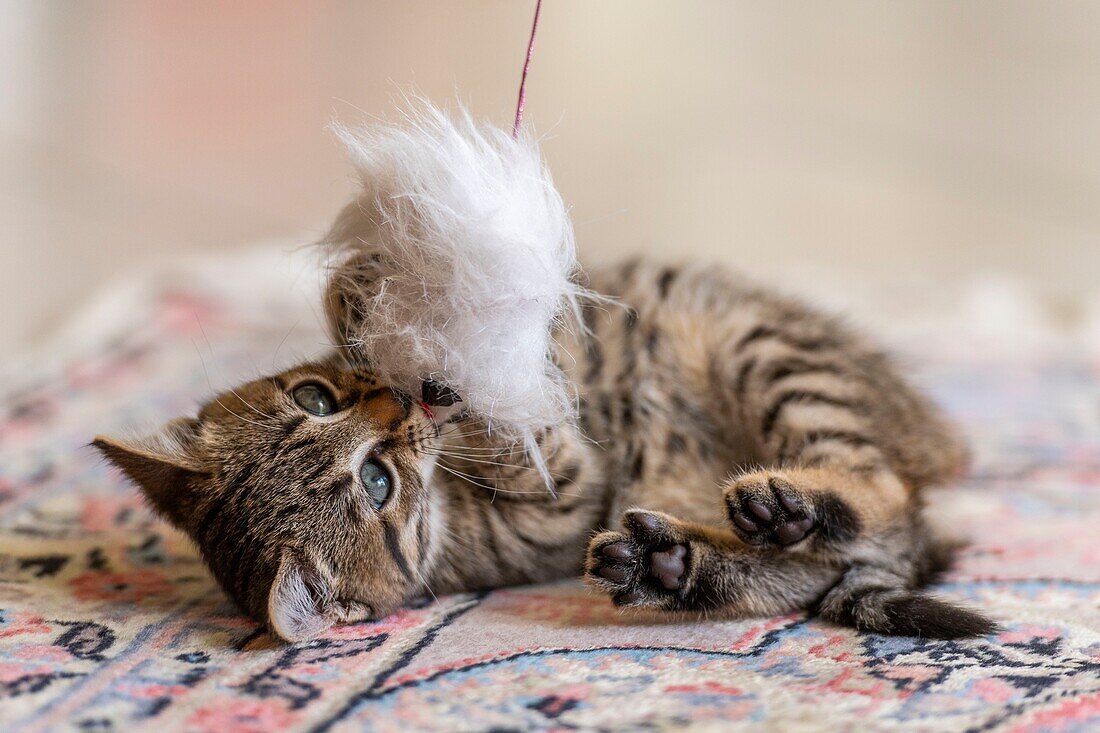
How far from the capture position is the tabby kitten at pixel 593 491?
1.15 m

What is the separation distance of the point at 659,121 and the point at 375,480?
3.65m

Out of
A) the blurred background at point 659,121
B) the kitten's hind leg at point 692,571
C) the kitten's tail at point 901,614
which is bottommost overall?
the kitten's tail at point 901,614

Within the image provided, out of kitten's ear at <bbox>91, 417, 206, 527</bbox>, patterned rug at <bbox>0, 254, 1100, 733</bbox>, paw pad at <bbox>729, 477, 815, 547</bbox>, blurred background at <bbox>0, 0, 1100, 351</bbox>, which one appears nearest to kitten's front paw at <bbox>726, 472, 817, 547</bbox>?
paw pad at <bbox>729, 477, 815, 547</bbox>

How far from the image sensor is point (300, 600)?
1105 millimetres

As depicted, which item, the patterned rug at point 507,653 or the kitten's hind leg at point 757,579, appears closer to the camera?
the patterned rug at point 507,653

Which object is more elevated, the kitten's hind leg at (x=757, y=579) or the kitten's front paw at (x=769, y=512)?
the kitten's front paw at (x=769, y=512)

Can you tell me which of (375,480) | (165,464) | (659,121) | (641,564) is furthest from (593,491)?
(659,121)

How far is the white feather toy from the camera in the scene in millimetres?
1071

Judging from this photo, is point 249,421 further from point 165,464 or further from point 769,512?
point 769,512

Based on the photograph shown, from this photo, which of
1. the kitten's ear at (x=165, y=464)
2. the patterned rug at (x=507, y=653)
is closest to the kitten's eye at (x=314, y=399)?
the kitten's ear at (x=165, y=464)

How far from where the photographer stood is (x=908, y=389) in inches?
66.7

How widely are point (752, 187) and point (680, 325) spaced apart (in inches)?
120

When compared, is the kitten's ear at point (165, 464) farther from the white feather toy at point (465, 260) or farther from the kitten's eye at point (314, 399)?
the white feather toy at point (465, 260)

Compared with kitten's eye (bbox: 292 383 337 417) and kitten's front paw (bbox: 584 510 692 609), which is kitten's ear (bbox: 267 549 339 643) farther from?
kitten's front paw (bbox: 584 510 692 609)
